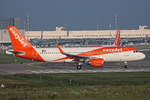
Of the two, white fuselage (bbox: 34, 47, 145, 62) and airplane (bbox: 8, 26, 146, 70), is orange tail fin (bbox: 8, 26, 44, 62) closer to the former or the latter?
airplane (bbox: 8, 26, 146, 70)

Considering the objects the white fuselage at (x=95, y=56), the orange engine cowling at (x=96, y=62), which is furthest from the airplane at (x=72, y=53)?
the orange engine cowling at (x=96, y=62)

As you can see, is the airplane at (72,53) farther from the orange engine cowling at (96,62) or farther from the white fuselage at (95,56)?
the orange engine cowling at (96,62)

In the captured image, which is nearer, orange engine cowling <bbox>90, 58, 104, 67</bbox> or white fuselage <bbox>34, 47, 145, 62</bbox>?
orange engine cowling <bbox>90, 58, 104, 67</bbox>

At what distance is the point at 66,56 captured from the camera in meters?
63.3

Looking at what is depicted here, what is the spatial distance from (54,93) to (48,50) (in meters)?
31.7

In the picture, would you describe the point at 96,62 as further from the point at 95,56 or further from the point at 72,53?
the point at 72,53

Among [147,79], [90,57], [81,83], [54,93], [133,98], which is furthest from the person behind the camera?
[90,57]

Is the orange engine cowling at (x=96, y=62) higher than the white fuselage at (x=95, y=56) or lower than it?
lower

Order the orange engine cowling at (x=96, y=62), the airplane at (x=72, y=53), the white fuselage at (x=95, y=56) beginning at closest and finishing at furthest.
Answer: the orange engine cowling at (x=96, y=62), the airplane at (x=72, y=53), the white fuselage at (x=95, y=56)

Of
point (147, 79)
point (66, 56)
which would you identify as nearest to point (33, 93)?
point (147, 79)

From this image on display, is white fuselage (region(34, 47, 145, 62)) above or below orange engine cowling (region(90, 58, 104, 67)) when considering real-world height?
above

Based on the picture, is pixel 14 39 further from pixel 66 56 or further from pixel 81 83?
pixel 81 83

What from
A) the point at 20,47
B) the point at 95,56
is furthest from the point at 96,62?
the point at 20,47

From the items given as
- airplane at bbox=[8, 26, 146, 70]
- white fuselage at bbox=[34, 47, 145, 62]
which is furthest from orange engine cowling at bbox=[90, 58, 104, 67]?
white fuselage at bbox=[34, 47, 145, 62]
